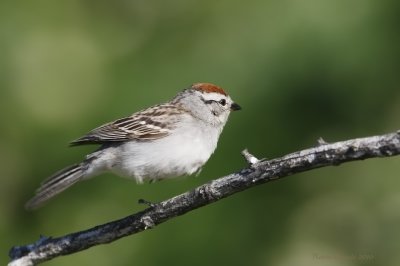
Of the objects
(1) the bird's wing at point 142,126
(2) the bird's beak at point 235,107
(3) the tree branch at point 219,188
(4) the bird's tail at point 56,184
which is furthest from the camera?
(2) the bird's beak at point 235,107

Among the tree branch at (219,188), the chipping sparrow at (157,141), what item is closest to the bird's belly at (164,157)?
the chipping sparrow at (157,141)

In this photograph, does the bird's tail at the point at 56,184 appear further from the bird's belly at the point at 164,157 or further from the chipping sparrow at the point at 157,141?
the bird's belly at the point at 164,157

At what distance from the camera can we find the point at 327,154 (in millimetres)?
3170

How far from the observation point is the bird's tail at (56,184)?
14.4 feet

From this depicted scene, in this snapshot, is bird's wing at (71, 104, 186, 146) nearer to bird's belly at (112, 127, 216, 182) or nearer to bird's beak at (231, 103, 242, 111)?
bird's belly at (112, 127, 216, 182)

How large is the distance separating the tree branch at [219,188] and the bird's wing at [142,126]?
637 millimetres

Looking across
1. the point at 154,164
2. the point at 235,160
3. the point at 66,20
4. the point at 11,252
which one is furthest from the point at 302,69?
the point at 11,252

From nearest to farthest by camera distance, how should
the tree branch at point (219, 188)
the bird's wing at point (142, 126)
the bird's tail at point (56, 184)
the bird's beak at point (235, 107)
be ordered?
the tree branch at point (219, 188), the bird's tail at point (56, 184), the bird's wing at point (142, 126), the bird's beak at point (235, 107)

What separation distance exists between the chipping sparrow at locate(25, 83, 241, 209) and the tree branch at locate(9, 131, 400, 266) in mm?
507

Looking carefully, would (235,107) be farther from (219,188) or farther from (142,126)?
(219,188)

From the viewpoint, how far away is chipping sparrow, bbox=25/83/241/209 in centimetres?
439

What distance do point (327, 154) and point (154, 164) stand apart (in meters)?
1.46

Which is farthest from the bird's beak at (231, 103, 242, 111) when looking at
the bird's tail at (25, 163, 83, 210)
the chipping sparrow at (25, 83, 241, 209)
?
the bird's tail at (25, 163, 83, 210)

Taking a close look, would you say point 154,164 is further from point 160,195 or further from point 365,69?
point 365,69
